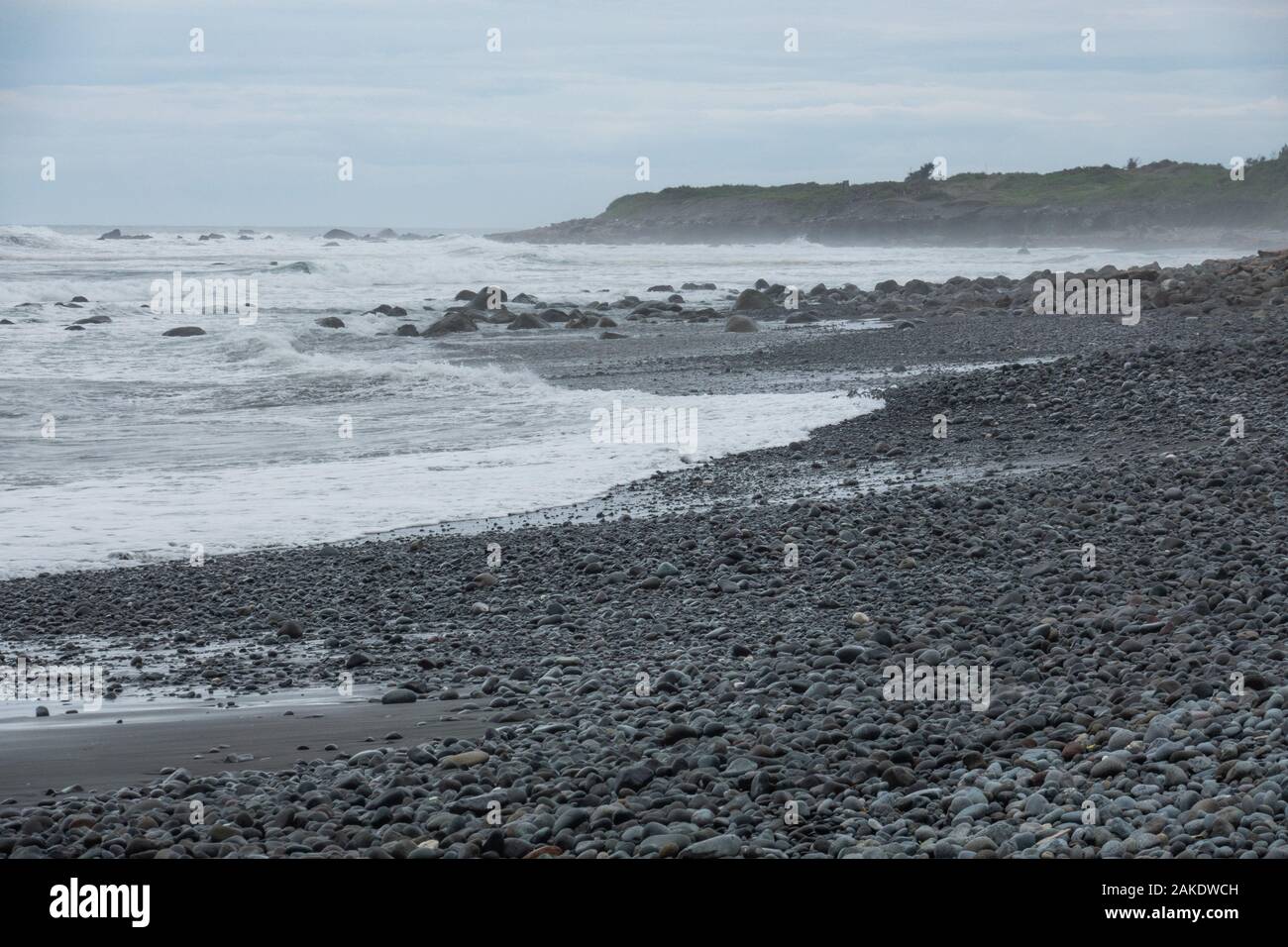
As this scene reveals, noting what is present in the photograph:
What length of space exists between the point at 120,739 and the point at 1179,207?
79451mm

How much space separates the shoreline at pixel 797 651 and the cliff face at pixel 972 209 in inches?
2680

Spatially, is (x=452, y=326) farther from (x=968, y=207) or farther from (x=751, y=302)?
(x=968, y=207)

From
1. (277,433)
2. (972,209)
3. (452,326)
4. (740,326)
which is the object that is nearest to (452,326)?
(452,326)

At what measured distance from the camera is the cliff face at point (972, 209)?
7431 centimetres

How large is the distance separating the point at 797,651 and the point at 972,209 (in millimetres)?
82950

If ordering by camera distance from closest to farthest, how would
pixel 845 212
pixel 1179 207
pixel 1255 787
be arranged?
1. pixel 1255 787
2. pixel 1179 207
3. pixel 845 212

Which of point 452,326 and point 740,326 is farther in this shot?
point 452,326

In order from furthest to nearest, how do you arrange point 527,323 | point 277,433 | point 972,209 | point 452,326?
point 972,209 < point 527,323 < point 452,326 < point 277,433

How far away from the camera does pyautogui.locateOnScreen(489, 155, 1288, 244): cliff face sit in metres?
74.3

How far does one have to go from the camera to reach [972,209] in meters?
84.7

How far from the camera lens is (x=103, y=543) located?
9.66m

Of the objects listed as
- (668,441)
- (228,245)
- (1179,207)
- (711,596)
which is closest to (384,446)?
(668,441)

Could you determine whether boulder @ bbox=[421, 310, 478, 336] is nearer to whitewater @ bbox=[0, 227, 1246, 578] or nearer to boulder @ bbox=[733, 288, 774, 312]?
whitewater @ bbox=[0, 227, 1246, 578]
